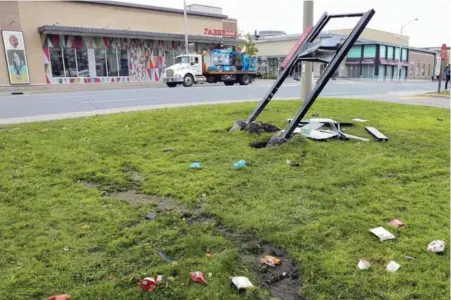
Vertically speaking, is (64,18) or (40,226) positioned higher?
(64,18)

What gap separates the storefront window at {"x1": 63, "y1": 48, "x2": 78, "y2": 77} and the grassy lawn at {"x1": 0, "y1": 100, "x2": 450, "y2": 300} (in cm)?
2890

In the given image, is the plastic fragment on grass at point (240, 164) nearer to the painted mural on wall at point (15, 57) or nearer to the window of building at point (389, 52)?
the painted mural on wall at point (15, 57)

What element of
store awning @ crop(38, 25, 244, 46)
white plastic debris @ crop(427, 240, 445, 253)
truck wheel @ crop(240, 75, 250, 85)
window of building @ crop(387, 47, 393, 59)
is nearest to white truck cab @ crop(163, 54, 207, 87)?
truck wheel @ crop(240, 75, 250, 85)

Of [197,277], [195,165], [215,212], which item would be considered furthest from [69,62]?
[197,277]

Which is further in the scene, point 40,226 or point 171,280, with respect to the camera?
point 40,226

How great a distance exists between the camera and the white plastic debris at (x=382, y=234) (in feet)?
11.6

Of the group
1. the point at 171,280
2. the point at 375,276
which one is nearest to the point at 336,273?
the point at 375,276

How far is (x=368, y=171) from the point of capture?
5.48 m

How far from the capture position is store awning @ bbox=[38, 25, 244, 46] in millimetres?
31875

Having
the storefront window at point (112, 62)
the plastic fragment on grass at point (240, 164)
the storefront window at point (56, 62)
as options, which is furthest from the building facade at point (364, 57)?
the plastic fragment on grass at point (240, 164)

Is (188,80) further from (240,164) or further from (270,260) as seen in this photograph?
(270,260)

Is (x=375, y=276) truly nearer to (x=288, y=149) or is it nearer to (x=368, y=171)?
(x=368, y=171)

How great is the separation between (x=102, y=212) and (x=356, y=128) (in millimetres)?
5990

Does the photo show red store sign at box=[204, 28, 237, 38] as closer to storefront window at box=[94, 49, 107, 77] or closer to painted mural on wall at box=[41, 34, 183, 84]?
painted mural on wall at box=[41, 34, 183, 84]
